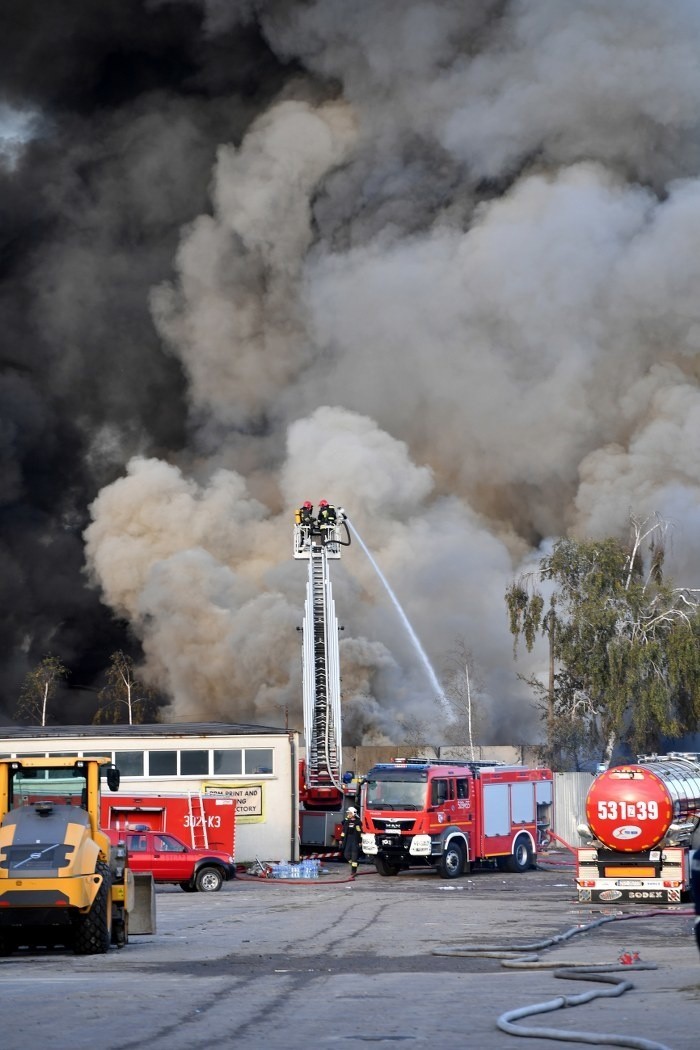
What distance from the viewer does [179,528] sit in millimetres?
60250

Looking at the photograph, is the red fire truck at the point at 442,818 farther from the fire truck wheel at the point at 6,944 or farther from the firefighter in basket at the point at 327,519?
the fire truck wheel at the point at 6,944

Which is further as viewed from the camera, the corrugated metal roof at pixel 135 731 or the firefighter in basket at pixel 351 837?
the corrugated metal roof at pixel 135 731

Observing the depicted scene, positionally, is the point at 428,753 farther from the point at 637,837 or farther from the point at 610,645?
the point at 637,837

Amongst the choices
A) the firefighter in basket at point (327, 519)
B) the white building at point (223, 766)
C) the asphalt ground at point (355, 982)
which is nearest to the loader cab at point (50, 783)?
the asphalt ground at point (355, 982)

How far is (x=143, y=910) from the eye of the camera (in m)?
17.5

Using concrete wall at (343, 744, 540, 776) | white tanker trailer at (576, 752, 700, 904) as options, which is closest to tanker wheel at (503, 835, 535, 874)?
white tanker trailer at (576, 752, 700, 904)

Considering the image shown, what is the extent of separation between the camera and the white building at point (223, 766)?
35.8m

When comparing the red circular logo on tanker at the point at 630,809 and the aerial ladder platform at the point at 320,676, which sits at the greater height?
the aerial ladder platform at the point at 320,676

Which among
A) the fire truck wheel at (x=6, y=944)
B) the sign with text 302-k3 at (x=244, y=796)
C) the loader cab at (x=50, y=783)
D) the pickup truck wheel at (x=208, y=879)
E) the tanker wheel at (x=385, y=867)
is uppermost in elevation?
the loader cab at (x=50, y=783)

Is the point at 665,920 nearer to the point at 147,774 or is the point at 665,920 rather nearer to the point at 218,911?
the point at 218,911

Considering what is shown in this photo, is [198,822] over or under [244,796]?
under

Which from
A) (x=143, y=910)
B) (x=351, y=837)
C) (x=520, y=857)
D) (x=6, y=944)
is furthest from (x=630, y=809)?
(x=351, y=837)

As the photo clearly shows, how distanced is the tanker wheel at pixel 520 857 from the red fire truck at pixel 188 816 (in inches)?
249

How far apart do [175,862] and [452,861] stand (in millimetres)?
6573
